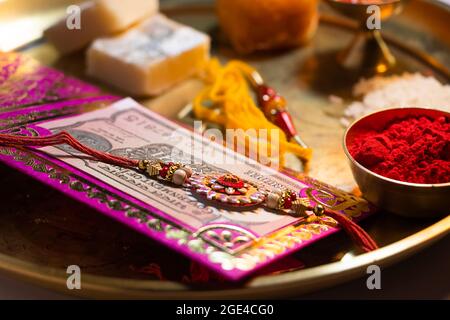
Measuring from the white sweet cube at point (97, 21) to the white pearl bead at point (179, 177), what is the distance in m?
0.48

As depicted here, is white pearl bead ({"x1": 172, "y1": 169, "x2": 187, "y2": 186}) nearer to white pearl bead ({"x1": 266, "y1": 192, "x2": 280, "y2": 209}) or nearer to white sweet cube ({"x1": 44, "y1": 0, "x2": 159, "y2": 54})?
white pearl bead ({"x1": 266, "y1": 192, "x2": 280, "y2": 209})

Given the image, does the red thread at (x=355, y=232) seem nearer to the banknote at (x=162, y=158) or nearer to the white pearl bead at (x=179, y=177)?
the banknote at (x=162, y=158)

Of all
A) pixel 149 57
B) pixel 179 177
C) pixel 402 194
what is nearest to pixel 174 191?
pixel 179 177

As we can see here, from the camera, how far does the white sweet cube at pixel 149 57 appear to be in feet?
3.64

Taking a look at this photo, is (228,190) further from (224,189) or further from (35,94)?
(35,94)

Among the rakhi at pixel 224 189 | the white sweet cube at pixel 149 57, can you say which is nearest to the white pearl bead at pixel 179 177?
the rakhi at pixel 224 189

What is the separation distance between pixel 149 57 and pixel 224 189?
16.6 inches

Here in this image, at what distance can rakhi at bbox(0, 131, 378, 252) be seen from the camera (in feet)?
2.45

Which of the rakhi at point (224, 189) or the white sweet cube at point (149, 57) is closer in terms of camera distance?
the rakhi at point (224, 189)

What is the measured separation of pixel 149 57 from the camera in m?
1.12

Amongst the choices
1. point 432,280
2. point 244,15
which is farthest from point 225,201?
→ point 244,15

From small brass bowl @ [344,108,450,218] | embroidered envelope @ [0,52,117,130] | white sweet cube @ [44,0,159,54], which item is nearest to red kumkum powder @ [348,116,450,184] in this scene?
small brass bowl @ [344,108,450,218]

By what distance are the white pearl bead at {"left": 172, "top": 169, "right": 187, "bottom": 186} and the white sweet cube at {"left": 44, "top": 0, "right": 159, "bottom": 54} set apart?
479 millimetres

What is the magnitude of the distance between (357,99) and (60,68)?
Result: 50 centimetres
